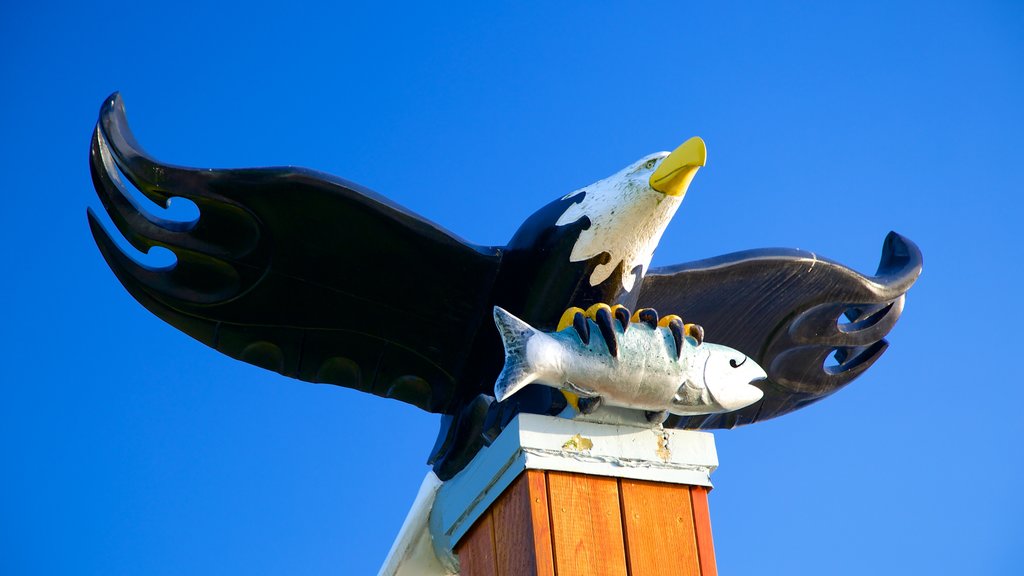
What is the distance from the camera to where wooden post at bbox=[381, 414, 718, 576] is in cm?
241

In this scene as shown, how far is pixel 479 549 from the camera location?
107 inches

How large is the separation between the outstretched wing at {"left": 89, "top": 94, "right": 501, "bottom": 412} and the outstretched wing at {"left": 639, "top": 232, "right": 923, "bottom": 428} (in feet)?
1.81

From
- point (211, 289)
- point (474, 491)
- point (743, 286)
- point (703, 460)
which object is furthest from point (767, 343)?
point (211, 289)

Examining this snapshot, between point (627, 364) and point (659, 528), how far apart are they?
0.35 m

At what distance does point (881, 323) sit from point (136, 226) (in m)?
2.04

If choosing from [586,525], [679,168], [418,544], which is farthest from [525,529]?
[679,168]

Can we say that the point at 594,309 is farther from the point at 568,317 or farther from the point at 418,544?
the point at 418,544

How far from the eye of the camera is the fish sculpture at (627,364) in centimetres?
248

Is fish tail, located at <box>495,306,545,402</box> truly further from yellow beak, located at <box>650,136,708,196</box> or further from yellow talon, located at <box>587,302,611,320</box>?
yellow beak, located at <box>650,136,708,196</box>

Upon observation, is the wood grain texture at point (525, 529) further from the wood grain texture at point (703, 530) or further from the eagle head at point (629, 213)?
the eagle head at point (629, 213)

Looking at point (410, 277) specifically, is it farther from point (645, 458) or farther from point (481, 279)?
point (645, 458)

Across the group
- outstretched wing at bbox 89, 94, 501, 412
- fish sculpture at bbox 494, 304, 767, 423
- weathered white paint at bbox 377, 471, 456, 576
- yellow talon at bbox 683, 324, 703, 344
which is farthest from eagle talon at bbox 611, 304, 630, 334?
weathered white paint at bbox 377, 471, 456, 576

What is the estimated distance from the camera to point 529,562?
7.83ft

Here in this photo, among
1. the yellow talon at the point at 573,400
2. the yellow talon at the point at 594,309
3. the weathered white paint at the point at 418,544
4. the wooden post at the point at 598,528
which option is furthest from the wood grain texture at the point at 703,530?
the weathered white paint at the point at 418,544
